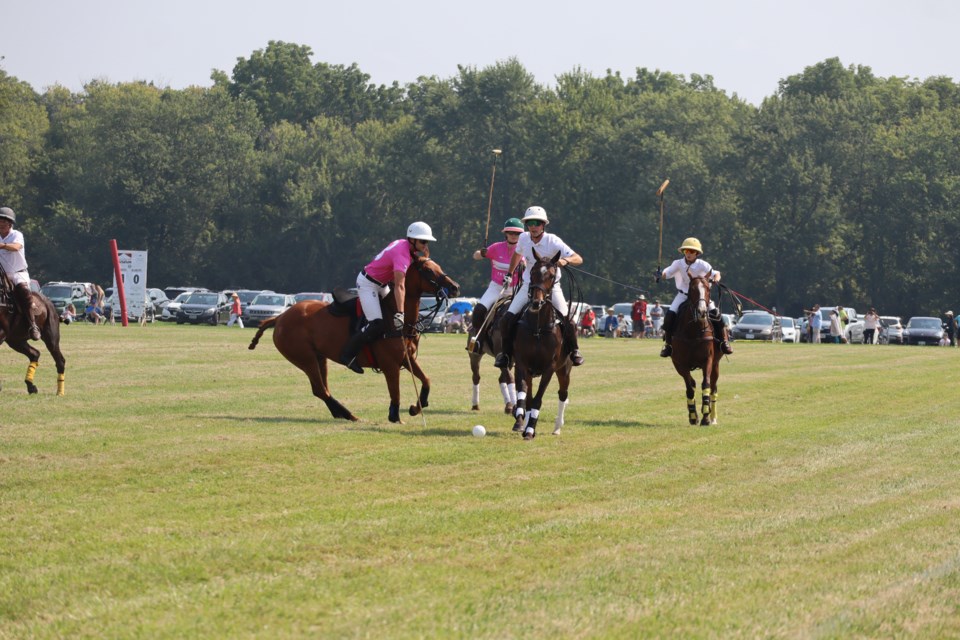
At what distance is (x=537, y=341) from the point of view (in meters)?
16.2

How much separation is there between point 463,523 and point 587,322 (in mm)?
55078

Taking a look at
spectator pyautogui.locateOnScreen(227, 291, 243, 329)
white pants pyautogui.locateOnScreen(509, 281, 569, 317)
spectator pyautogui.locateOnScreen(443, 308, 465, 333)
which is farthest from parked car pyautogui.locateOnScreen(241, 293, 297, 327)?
white pants pyautogui.locateOnScreen(509, 281, 569, 317)

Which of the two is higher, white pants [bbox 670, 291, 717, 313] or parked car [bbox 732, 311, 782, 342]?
white pants [bbox 670, 291, 717, 313]

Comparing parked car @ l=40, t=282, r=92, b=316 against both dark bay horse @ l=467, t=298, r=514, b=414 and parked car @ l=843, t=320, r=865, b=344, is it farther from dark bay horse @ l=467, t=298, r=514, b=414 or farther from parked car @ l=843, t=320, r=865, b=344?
dark bay horse @ l=467, t=298, r=514, b=414

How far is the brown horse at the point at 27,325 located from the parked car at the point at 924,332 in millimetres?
55793

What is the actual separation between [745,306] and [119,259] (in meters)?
43.5

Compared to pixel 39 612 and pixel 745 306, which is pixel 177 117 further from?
pixel 39 612

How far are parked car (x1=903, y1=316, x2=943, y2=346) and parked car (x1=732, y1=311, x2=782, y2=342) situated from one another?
8.57 meters

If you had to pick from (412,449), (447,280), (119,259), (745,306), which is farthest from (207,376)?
(745,306)

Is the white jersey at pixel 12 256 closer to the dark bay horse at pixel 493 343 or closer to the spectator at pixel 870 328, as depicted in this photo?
the dark bay horse at pixel 493 343

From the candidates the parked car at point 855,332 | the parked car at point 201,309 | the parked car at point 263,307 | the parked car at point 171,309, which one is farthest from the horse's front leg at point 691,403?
the parked car at point 855,332

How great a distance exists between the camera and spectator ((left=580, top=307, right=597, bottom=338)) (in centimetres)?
6425

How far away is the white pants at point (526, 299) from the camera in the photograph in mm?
16375

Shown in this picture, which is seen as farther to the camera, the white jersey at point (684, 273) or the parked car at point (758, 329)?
the parked car at point (758, 329)
